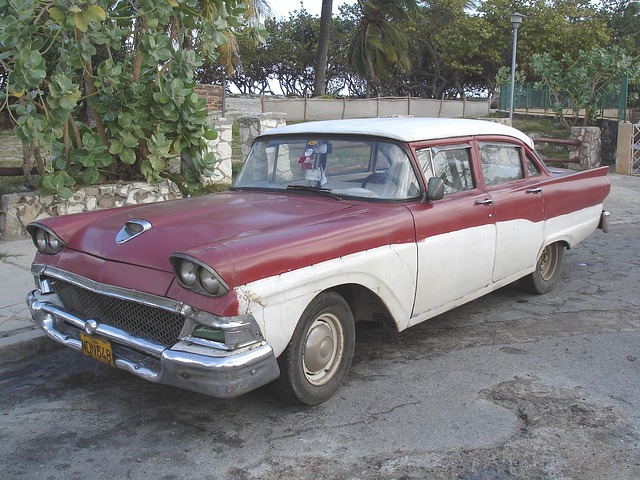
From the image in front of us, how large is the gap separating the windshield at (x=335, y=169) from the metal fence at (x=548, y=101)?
18.4 metres

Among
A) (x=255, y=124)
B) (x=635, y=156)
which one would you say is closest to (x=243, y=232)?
(x=255, y=124)

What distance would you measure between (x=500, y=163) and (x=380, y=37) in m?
27.4

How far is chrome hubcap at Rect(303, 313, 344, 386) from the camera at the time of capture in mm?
3648

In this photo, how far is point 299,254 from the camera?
11.3ft

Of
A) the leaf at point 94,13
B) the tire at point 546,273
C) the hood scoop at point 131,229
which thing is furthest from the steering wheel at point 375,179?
the leaf at point 94,13

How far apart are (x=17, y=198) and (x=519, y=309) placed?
5.90 meters

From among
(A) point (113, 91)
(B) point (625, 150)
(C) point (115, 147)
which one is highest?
(A) point (113, 91)

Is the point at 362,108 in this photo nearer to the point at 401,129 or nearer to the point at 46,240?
the point at 401,129

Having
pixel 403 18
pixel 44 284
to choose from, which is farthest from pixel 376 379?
pixel 403 18

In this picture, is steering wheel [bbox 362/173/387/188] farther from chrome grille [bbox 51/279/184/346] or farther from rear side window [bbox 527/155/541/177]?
rear side window [bbox 527/155/541/177]

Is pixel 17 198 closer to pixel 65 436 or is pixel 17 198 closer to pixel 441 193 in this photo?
pixel 65 436

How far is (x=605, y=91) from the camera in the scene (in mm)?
20297

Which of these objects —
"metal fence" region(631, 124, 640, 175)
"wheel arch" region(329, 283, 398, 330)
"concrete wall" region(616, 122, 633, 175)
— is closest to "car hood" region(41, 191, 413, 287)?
"wheel arch" region(329, 283, 398, 330)

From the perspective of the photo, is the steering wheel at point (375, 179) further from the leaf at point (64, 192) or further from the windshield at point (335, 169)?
the leaf at point (64, 192)
